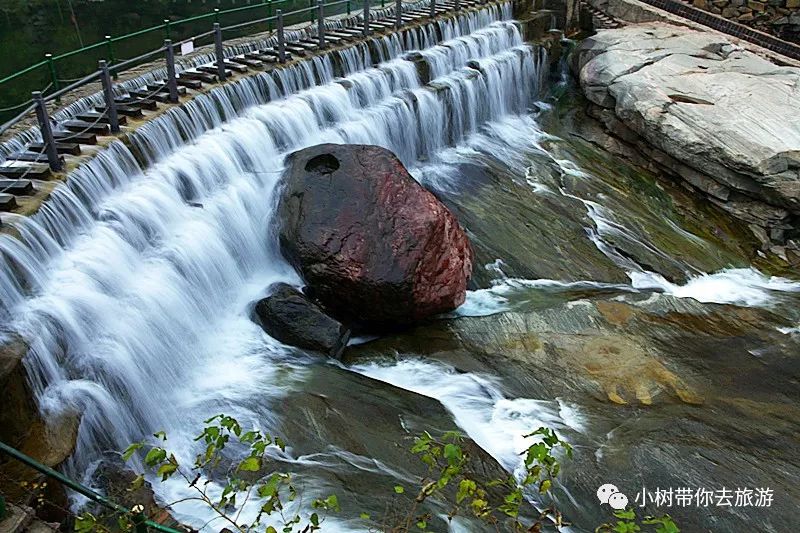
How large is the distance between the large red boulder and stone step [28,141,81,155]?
266 centimetres

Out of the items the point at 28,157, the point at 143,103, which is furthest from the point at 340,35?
the point at 28,157

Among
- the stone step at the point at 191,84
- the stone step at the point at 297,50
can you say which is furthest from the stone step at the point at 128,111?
the stone step at the point at 297,50

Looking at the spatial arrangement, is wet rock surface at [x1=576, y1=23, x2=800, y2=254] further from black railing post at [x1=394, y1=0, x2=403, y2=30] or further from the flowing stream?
black railing post at [x1=394, y1=0, x2=403, y2=30]

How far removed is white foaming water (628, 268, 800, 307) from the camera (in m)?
10.3

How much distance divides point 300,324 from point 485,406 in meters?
2.47

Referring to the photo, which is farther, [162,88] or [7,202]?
[162,88]

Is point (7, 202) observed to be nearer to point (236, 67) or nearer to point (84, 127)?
point (84, 127)

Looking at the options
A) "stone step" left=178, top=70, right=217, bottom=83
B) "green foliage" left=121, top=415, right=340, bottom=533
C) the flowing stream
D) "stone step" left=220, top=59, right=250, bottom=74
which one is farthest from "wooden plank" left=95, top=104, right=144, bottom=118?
"green foliage" left=121, top=415, right=340, bottom=533

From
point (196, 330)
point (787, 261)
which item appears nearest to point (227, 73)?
point (196, 330)

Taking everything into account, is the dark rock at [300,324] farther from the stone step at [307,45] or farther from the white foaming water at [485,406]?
the stone step at [307,45]

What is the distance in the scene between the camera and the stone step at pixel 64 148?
8.08 m

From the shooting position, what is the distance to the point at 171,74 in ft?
31.5

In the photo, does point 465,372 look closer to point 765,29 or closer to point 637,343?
point 637,343

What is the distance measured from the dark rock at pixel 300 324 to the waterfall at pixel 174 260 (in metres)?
0.22
